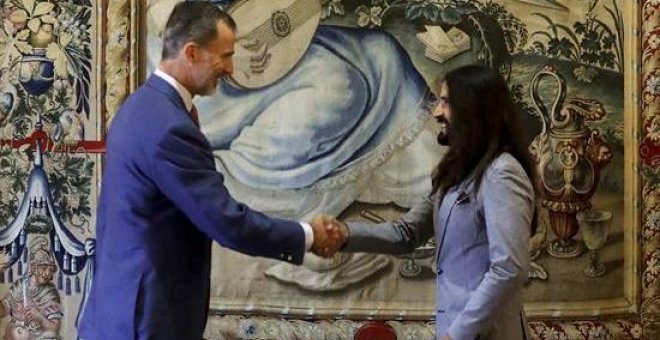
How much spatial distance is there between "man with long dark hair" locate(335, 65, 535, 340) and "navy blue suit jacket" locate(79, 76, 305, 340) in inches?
18.4

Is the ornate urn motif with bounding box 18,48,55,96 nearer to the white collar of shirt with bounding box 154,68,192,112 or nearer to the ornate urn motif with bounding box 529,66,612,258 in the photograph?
the white collar of shirt with bounding box 154,68,192,112

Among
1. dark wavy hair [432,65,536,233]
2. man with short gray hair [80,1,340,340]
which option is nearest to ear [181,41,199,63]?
man with short gray hair [80,1,340,340]

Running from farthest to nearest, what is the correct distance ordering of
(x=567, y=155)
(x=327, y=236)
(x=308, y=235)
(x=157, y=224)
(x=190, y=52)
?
1. (x=567, y=155)
2. (x=327, y=236)
3. (x=308, y=235)
4. (x=190, y=52)
5. (x=157, y=224)

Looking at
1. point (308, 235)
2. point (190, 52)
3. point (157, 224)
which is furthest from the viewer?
point (308, 235)

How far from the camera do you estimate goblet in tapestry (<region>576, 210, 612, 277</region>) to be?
2977 millimetres

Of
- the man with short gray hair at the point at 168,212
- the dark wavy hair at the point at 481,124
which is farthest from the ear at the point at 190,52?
the dark wavy hair at the point at 481,124

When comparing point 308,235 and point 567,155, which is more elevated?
point 567,155

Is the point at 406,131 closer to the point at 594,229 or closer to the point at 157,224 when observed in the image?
the point at 594,229

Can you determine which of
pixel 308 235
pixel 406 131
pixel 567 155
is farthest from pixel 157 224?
pixel 567 155

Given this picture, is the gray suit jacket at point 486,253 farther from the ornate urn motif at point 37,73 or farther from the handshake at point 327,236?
the ornate urn motif at point 37,73

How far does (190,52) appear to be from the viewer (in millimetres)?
2146

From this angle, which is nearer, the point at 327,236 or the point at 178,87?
the point at 178,87

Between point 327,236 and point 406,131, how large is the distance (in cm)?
69

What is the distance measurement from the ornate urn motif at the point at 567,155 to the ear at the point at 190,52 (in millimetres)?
1262
